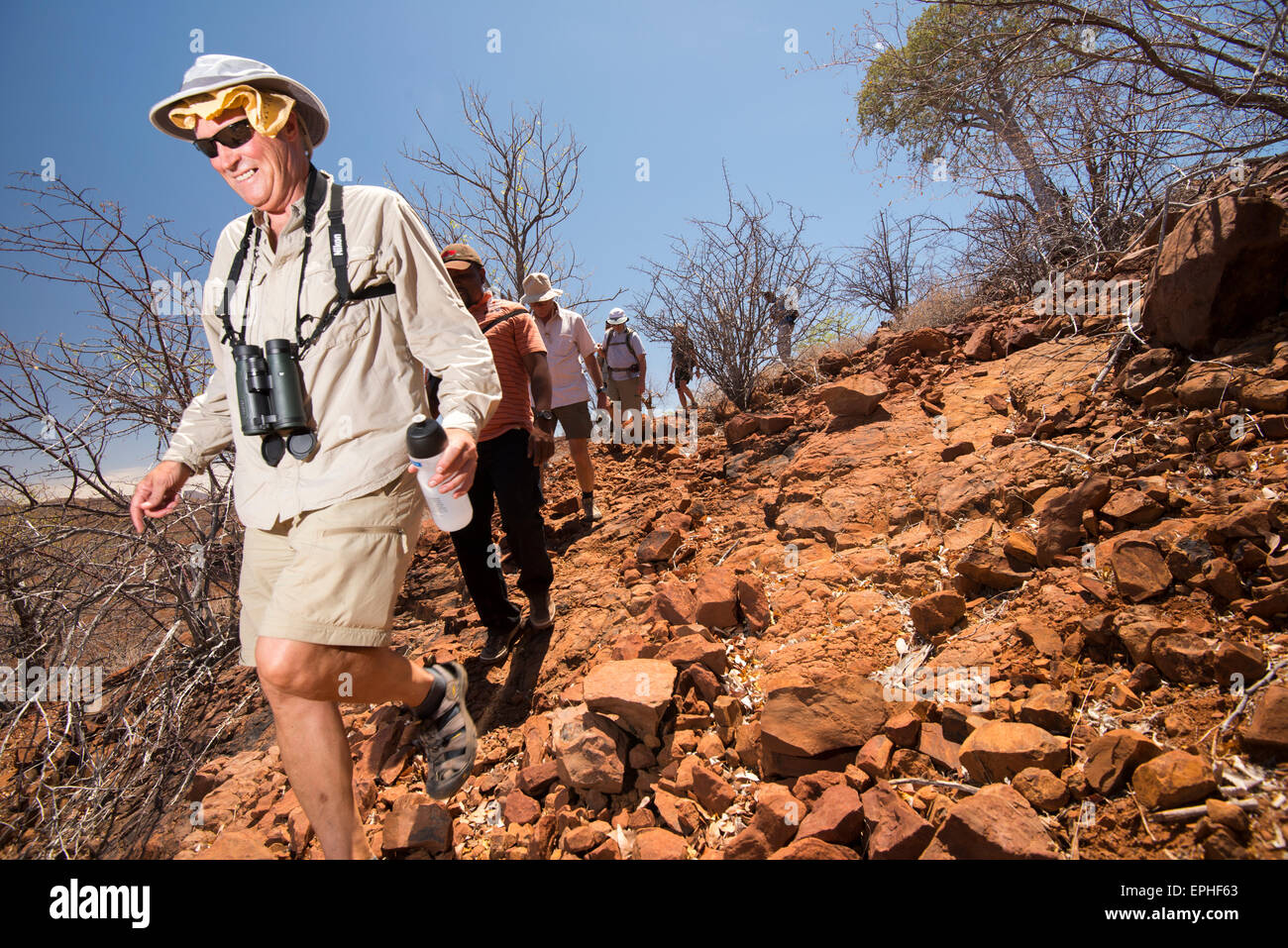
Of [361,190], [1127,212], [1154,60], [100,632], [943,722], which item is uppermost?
[1154,60]

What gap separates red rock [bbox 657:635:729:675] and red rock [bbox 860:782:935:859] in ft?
2.54

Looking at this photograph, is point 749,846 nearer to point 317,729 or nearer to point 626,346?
point 317,729

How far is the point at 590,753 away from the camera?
207cm

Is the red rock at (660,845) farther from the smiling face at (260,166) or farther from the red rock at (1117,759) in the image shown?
the smiling face at (260,166)

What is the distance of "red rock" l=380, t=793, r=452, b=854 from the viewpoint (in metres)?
2.02

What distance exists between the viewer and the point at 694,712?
7.21 feet

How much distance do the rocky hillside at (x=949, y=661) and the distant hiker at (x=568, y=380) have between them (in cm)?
114

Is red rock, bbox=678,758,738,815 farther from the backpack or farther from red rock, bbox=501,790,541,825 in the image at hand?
the backpack

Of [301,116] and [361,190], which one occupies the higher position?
[301,116]

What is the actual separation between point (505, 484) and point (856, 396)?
8.20 feet

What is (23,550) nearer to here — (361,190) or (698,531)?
(361,190)

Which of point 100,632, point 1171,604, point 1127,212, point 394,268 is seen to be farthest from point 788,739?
point 1127,212

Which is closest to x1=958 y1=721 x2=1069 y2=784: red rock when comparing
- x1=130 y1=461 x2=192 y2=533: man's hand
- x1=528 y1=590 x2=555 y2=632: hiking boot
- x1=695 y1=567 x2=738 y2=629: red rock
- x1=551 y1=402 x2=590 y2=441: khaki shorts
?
x1=695 y1=567 x2=738 y2=629: red rock
